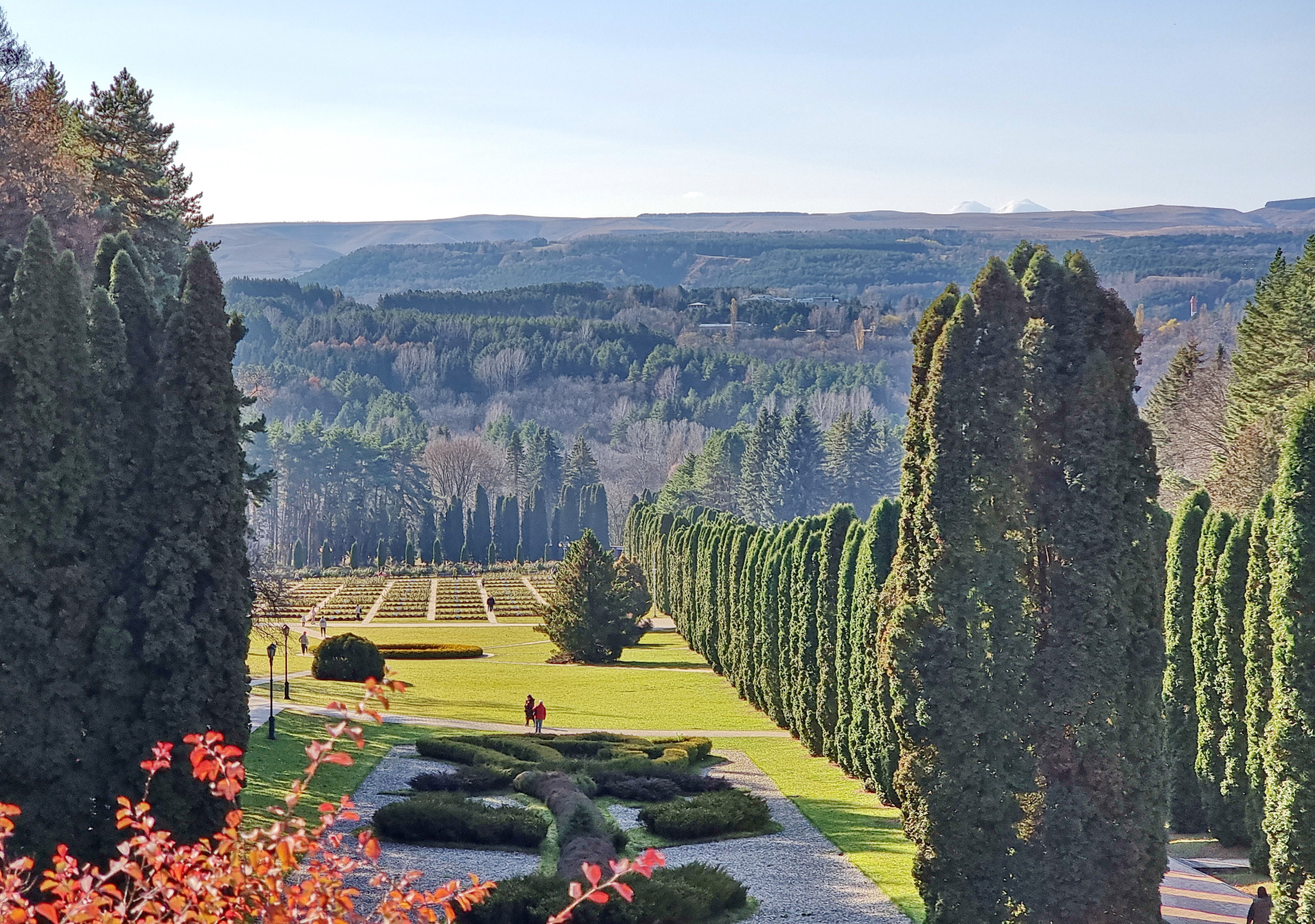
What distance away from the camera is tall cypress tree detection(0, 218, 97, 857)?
1458 cm

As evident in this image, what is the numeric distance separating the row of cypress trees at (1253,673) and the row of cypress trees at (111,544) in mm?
11875

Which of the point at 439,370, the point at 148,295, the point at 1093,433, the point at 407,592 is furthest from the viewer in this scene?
the point at 439,370

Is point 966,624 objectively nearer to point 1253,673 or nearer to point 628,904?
point 628,904

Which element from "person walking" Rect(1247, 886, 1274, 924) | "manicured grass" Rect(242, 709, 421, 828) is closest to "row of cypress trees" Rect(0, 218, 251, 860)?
"manicured grass" Rect(242, 709, 421, 828)

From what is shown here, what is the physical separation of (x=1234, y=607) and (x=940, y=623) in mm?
8687

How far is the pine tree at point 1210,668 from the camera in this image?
66.4 ft

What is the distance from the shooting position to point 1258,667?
57.2 ft

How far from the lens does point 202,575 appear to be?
52.0ft

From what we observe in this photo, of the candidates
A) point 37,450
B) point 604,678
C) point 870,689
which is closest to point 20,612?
point 37,450

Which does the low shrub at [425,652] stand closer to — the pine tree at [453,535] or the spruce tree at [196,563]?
the spruce tree at [196,563]

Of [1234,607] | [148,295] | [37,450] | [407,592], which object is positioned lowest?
[407,592]

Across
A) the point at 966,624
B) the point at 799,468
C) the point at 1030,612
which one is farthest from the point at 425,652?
the point at 799,468

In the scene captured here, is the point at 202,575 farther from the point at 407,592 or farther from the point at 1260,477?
the point at 407,592

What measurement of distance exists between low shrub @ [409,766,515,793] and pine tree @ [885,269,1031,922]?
11071 mm
